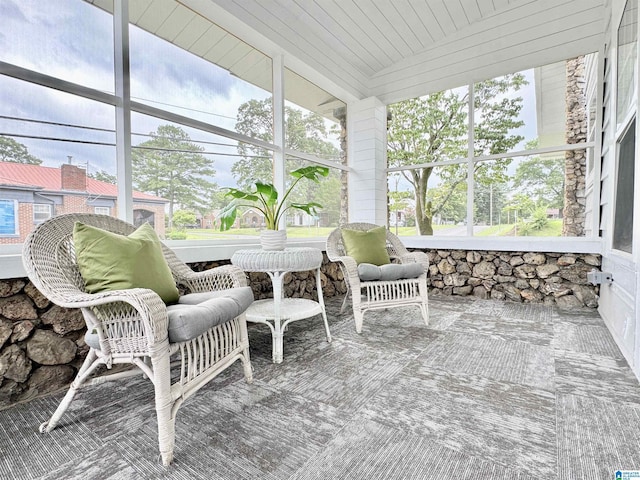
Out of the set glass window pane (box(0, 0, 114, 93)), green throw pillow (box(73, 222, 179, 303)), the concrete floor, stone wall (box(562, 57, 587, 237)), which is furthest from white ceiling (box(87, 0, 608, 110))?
the concrete floor

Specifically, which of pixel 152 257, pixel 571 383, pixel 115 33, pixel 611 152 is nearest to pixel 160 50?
pixel 115 33

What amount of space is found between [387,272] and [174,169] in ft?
6.20

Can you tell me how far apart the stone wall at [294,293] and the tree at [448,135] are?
2.37 feet

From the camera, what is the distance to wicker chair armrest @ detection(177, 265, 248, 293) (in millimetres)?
1904

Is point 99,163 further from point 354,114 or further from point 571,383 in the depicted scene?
point 354,114

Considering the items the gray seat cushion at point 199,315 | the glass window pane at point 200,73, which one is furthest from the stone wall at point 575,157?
the gray seat cushion at point 199,315

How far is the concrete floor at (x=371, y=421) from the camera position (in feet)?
3.81

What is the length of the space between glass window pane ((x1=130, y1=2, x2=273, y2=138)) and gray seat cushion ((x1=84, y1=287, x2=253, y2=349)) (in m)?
1.63

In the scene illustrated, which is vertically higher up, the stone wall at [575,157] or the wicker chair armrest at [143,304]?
the stone wall at [575,157]

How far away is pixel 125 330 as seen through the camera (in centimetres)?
132

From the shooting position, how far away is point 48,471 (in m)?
1.14

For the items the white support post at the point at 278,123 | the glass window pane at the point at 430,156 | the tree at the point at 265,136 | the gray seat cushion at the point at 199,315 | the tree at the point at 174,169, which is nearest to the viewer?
the gray seat cushion at the point at 199,315

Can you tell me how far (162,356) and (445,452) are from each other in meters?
1.14

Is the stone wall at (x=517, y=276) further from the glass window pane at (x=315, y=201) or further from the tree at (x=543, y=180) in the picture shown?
the glass window pane at (x=315, y=201)
